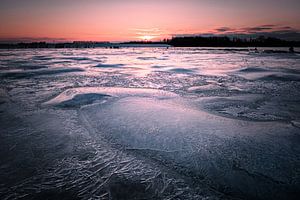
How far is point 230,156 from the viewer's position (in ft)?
8.80

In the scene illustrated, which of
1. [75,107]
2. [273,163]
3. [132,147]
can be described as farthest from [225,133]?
[75,107]

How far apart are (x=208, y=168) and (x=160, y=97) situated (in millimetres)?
3426

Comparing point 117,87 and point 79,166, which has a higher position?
point 117,87

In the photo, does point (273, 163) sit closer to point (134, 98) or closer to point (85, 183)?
point (85, 183)

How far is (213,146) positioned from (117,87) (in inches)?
190

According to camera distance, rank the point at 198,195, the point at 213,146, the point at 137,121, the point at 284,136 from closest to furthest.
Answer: the point at 198,195 < the point at 213,146 < the point at 284,136 < the point at 137,121

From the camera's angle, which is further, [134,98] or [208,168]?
[134,98]

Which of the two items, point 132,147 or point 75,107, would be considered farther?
point 75,107

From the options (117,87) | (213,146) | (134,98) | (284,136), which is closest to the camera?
(213,146)

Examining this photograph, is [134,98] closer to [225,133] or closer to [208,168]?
[225,133]

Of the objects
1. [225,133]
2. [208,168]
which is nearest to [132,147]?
[208,168]

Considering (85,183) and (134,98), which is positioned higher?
(134,98)

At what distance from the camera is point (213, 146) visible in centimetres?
294

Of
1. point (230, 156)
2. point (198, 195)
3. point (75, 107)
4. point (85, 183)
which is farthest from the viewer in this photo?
Answer: point (75, 107)
